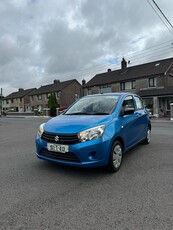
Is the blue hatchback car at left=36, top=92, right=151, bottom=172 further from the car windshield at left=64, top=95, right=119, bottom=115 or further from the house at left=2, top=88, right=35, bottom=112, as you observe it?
the house at left=2, top=88, right=35, bottom=112

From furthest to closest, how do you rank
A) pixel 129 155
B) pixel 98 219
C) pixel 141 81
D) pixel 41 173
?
pixel 141 81, pixel 129 155, pixel 41 173, pixel 98 219

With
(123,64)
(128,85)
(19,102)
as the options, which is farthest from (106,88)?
(19,102)

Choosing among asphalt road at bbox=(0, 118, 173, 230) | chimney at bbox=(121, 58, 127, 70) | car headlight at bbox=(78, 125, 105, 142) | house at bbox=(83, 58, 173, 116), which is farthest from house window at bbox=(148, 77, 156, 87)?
car headlight at bbox=(78, 125, 105, 142)

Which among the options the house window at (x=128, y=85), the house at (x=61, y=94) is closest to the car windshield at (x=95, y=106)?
the house window at (x=128, y=85)

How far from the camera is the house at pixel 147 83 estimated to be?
25.3m

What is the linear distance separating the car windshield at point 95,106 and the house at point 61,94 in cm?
3824

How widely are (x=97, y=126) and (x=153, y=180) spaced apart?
4.92 feet

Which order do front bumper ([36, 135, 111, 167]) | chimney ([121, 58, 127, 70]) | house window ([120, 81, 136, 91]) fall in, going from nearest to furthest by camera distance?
front bumper ([36, 135, 111, 167]), house window ([120, 81, 136, 91]), chimney ([121, 58, 127, 70])

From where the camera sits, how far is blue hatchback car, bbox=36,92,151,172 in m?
3.84

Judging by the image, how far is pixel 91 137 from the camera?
12.7ft

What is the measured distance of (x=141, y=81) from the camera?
3016 cm

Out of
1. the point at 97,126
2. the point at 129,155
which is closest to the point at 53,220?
the point at 97,126

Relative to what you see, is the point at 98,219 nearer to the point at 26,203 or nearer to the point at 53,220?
the point at 53,220

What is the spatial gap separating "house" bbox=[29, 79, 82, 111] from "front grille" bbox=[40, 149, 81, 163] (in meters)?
39.5
